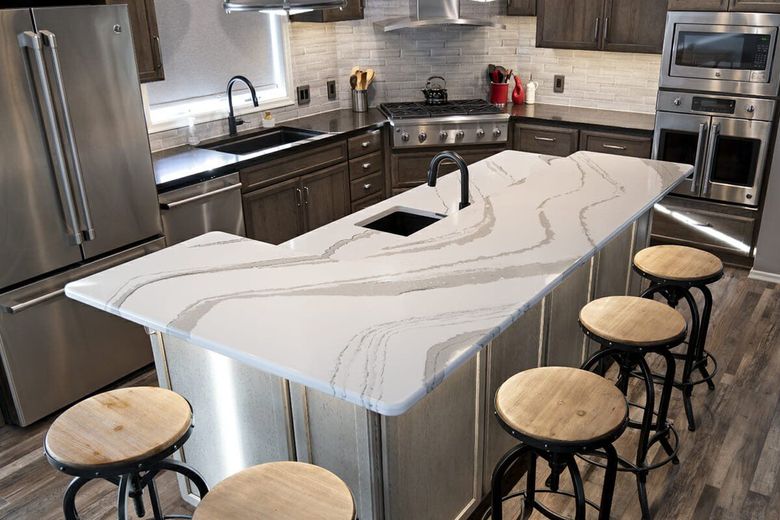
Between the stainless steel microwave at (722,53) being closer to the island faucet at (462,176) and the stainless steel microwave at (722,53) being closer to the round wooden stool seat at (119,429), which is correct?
the island faucet at (462,176)

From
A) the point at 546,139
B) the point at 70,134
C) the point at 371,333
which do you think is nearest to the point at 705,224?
the point at 546,139

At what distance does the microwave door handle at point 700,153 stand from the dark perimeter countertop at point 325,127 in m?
0.35

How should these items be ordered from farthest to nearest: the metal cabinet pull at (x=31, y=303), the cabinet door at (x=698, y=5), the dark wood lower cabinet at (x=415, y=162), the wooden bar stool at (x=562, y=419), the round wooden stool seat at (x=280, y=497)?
the dark wood lower cabinet at (x=415, y=162)
the cabinet door at (x=698, y=5)
the metal cabinet pull at (x=31, y=303)
the wooden bar stool at (x=562, y=419)
the round wooden stool seat at (x=280, y=497)

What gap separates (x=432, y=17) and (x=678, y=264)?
3.11 metres

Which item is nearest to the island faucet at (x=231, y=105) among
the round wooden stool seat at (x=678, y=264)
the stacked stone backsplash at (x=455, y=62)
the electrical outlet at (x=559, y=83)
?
the stacked stone backsplash at (x=455, y=62)

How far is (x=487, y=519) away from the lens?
2.59 metres

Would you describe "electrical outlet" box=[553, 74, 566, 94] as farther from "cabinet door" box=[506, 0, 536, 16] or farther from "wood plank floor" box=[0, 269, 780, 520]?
"wood plank floor" box=[0, 269, 780, 520]

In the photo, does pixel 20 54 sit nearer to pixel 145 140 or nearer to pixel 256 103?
pixel 145 140

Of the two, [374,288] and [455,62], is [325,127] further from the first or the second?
[374,288]

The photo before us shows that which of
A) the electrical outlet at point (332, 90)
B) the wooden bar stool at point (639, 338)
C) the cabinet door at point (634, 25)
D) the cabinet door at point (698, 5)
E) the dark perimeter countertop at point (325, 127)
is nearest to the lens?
the wooden bar stool at point (639, 338)

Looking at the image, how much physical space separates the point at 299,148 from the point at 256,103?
0.44 meters

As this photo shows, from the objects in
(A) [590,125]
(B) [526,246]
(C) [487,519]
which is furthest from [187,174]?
(A) [590,125]

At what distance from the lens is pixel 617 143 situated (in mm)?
5109

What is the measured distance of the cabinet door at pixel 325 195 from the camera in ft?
15.7
